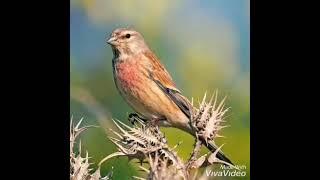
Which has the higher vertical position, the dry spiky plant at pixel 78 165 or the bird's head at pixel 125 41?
the bird's head at pixel 125 41

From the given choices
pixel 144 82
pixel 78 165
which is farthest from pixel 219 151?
pixel 78 165

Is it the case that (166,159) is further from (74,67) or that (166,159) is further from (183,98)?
(74,67)

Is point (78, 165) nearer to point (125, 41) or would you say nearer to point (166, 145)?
point (166, 145)

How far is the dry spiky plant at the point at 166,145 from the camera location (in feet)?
14.1

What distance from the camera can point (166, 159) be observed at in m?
4.32

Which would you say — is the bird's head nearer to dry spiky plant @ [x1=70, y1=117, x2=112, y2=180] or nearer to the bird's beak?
the bird's beak

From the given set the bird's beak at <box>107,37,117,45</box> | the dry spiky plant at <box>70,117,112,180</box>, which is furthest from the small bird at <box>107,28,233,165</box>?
the dry spiky plant at <box>70,117,112,180</box>

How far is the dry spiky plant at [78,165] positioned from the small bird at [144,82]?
0.27 m

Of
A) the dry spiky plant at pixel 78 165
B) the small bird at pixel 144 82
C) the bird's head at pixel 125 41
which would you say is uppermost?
the bird's head at pixel 125 41

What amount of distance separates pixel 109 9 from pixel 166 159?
0.73m

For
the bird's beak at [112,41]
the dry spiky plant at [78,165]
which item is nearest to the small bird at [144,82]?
the bird's beak at [112,41]

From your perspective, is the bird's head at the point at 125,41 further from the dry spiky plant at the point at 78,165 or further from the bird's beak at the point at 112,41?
the dry spiky plant at the point at 78,165

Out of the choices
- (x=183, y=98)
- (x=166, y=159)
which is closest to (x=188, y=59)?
(x=183, y=98)

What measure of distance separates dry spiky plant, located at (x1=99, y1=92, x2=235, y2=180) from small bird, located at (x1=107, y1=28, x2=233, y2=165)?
5cm
